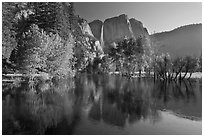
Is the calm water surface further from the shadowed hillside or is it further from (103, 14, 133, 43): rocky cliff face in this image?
the shadowed hillside

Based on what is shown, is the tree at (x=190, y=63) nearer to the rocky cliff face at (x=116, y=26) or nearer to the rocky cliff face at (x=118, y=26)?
the rocky cliff face at (x=118, y=26)

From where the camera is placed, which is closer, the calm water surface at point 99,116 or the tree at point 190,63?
the calm water surface at point 99,116

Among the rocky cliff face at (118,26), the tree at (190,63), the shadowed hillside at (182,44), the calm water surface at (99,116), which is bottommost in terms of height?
the calm water surface at (99,116)

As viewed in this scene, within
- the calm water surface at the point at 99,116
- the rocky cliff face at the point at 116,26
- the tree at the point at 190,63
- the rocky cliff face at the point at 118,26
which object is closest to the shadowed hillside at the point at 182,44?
the tree at the point at 190,63

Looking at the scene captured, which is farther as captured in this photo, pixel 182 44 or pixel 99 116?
pixel 182 44

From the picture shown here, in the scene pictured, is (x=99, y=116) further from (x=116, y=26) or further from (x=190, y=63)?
(x=190, y=63)

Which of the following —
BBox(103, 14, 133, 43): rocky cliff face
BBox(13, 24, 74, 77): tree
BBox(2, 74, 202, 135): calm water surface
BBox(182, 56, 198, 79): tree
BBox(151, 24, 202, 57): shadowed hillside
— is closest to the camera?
BBox(2, 74, 202, 135): calm water surface

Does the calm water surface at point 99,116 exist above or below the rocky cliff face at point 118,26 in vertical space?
below

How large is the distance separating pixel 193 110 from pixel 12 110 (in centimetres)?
1145

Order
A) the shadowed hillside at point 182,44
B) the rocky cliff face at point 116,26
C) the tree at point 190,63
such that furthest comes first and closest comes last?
the tree at point 190,63, the shadowed hillside at point 182,44, the rocky cliff face at point 116,26

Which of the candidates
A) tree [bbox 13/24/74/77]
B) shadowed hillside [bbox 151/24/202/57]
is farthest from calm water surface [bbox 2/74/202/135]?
shadowed hillside [bbox 151/24/202/57]

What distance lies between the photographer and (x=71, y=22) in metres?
56.2

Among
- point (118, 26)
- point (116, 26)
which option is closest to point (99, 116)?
point (116, 26)

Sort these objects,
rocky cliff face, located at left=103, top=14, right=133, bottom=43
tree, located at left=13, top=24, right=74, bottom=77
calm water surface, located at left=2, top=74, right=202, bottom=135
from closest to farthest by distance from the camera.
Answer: calm water surface, located at left=2, top=74, right=202, bottom=135, rocky cliff face, located at left=103, top=14, right=133, bottom=43, tree, located at left=13, top=24, right=74, bottom=77
